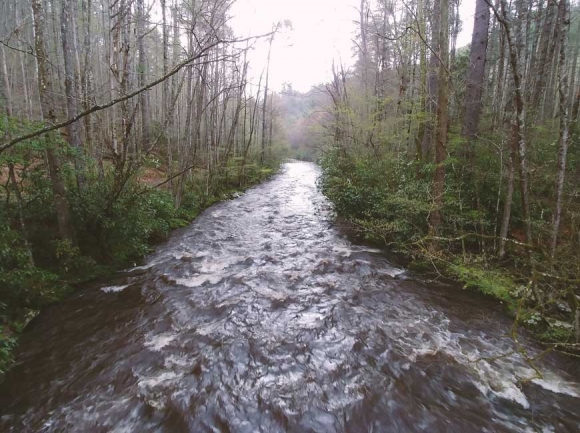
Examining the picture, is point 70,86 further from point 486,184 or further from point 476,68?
point 476,68

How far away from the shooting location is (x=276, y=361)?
150 inches

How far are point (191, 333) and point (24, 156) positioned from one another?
3.84 metres

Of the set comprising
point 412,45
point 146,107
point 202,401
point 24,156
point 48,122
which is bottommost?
point 202,401

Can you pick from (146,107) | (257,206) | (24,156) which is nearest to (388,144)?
(257,206)

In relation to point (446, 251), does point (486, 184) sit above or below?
above

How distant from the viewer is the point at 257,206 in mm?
12570

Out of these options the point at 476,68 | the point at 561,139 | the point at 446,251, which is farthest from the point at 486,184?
the point at 476,68

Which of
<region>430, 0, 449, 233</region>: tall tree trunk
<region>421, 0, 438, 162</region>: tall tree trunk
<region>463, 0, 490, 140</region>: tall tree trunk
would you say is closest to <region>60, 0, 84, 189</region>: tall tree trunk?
<region>430, 0, 449, 233</region>: tall tree trunk

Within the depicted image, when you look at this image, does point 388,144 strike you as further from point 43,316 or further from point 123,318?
point 43,316

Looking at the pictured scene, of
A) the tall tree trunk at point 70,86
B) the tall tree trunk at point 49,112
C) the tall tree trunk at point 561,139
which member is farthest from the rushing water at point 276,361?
the tall tree trunk at point 70,86

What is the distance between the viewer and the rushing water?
3.04 m

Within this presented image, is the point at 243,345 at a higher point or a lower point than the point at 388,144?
lower

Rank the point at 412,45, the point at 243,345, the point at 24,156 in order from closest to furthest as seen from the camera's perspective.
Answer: the point at 243,345, the point at 24,156, the point at 412,45

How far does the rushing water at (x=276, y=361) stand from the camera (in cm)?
304
